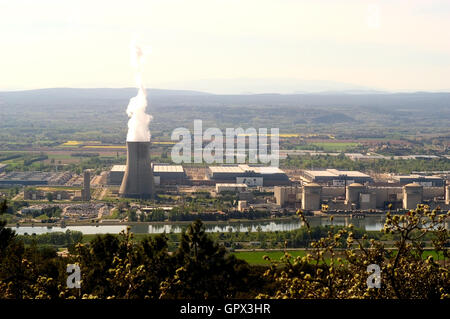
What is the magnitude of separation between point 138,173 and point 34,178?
7.70 meters

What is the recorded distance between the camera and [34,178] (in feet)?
96.7

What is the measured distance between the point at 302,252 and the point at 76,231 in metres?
5.73

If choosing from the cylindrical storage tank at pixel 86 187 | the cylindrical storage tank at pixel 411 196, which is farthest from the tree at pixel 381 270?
the cylindrical storage tank at pixel 86 187

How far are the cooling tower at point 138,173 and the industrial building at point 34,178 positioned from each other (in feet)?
18.3

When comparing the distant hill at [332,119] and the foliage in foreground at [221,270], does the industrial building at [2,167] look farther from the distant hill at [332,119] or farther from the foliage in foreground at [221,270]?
the distant hill at [332,119]

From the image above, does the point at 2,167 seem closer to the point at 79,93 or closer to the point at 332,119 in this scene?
the point at 332,119

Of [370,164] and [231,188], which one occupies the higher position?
[231,188]

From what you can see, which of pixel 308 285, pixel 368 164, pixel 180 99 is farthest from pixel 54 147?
pixel 180 99

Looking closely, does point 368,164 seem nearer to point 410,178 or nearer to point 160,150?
point 410,178

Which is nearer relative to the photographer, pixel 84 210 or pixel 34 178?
pixel 84 210

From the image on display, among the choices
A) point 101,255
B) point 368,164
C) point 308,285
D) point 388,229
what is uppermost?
point 388,229

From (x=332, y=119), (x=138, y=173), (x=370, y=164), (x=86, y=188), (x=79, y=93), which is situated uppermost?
(x=79, y=93)

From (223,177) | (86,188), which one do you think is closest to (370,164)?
(223,177)

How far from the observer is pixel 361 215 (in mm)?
21922
